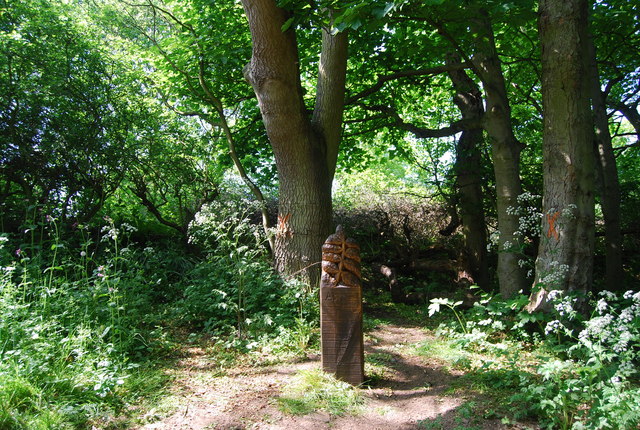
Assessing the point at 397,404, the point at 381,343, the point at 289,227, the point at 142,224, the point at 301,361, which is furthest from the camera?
the point at 142,224

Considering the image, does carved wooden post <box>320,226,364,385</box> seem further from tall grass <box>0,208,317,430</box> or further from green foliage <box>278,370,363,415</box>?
tall grass <box>0,208,317,430</box>

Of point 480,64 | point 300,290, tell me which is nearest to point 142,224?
point 300,290

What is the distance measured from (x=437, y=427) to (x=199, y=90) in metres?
7.51

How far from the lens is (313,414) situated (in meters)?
3.59

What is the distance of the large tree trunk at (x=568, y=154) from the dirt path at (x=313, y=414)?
A: 62.8 inches

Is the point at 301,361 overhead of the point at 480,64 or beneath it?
beneath

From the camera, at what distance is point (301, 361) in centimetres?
467

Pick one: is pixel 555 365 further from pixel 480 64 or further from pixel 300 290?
A: pixel 480 64

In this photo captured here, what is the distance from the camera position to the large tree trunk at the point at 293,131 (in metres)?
5.96

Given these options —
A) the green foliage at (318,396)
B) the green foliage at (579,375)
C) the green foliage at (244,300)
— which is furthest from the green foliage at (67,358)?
the green foliage at (579,375)

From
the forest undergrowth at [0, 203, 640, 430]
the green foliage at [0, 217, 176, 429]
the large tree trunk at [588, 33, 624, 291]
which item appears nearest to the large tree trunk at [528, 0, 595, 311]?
the forest undergrowth at [0, 203, 640, 430]

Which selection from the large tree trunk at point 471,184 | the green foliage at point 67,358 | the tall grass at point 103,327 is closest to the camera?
the green foliage at point 67,358

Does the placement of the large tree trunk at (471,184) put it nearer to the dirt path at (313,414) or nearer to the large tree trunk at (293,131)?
the large tree trunk at (293,131)

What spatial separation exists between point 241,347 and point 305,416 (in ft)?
5.20
